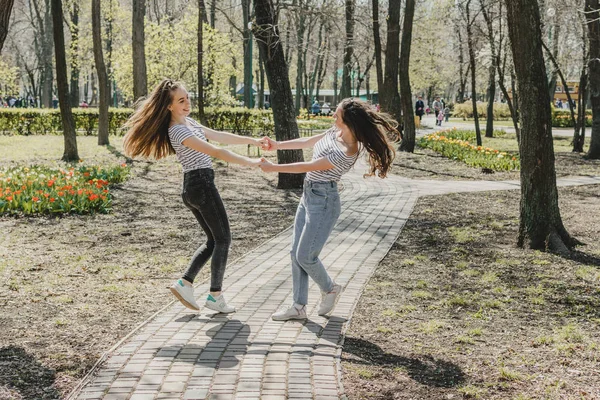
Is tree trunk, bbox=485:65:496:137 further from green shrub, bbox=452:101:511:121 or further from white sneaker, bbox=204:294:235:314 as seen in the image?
white sneaker, bbox=204:294:235:314

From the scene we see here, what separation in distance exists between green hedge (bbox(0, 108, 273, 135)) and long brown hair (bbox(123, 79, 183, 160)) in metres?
20.9

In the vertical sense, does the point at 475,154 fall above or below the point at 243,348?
above

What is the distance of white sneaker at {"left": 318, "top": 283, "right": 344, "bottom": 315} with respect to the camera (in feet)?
16.6

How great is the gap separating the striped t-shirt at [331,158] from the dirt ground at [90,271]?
5.67 feet

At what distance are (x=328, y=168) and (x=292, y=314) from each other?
1.14m

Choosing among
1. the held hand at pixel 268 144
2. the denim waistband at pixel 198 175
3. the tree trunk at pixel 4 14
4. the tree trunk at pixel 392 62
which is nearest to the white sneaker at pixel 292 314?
the denim waistband at pixel 198 175

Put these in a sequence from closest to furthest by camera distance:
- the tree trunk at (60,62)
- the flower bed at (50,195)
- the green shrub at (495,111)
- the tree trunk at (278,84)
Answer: the flower bed at (50,195)
the tree trunk at (278,84)
the tree trunk at (60,62)
the green shrub at (495,111)

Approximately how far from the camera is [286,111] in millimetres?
12281

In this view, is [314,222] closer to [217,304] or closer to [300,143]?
[300,143]

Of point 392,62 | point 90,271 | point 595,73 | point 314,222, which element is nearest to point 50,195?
point 90,271

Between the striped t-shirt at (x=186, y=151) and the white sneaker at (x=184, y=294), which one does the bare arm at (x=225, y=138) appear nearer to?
the striped t-shirt at (x=186, y=151)

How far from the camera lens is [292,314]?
496 cm

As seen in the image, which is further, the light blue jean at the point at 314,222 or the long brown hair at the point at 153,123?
the long brown hair at the point at 153,123

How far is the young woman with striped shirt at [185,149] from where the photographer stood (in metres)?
4.81
